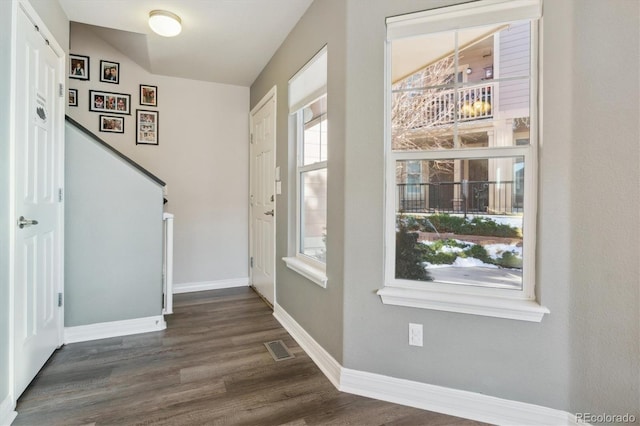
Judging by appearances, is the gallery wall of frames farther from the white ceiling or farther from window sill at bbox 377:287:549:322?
window sill at bbox 377:287:549:322

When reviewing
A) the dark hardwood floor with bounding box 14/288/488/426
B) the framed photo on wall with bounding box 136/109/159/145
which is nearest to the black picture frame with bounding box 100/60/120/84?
the framed photo on wall with bounding box 136/109/159/145

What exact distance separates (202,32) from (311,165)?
1497 millimetres

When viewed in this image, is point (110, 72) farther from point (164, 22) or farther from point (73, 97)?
point (164, 22)

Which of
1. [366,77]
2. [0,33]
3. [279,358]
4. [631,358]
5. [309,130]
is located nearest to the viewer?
[631,358]

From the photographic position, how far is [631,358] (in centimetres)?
132

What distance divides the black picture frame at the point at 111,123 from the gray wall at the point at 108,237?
1.17 metres

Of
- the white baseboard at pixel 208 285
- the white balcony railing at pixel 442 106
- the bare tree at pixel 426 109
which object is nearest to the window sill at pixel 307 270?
the bare tree at pixel 426 109

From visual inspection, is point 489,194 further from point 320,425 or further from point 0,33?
point 0,33

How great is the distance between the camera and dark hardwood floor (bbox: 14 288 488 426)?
160 cm

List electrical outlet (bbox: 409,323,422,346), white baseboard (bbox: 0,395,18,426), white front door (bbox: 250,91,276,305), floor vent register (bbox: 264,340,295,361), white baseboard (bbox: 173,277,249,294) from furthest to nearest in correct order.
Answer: white baseboard (bbox: 173,277,249,294)
white front door (bbox: 250,91,276,305)
floor vent register (bbox: 264,340,295,361)
electrical outlet (bbox: 409,323,422,346)
white baseboard (bbox: 0,395,18,426)

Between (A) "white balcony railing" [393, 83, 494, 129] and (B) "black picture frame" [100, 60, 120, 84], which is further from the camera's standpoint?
(B) "black picture frame" [100, 60, 120, 84]

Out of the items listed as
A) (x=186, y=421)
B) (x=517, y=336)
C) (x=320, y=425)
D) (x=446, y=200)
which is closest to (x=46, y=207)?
(x=186, y=421)

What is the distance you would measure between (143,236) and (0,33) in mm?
1526

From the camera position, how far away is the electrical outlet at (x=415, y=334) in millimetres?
1715
